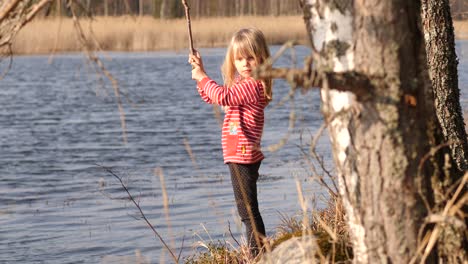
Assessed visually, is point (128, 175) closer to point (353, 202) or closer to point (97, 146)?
point (97, 146)

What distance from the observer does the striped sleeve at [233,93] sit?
19.9 ft

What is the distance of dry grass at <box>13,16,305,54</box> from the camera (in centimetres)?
3059

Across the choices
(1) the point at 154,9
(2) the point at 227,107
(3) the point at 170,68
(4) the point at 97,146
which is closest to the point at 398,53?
(2) the point at 227,107

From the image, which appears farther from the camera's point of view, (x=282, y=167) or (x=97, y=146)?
(x=97, y=146)

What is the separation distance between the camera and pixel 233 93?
608 centimetres

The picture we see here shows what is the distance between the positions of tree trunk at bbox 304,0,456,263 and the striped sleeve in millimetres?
2171

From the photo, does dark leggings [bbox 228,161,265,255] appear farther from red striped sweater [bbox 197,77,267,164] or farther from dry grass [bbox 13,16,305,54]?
dry grass [bbox 13,16,305,54]

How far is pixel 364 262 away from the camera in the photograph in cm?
397

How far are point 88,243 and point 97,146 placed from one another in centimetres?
688

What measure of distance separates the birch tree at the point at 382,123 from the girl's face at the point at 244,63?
7.53ft

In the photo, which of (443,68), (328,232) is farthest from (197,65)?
(328,232)

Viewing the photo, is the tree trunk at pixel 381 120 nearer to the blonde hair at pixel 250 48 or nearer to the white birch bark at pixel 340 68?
the white birch bark at pixel 340 68

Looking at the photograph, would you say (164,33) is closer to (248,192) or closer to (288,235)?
(248,192)

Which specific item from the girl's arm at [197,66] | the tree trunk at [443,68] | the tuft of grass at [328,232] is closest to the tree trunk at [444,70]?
the tree trunk at [443,68]
